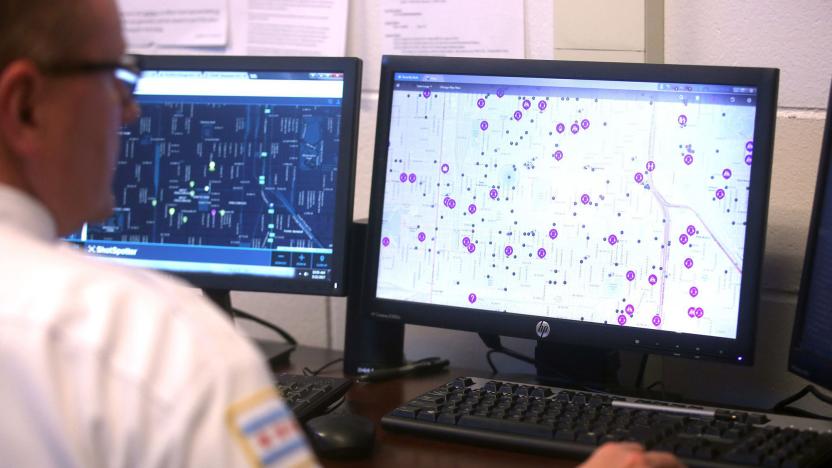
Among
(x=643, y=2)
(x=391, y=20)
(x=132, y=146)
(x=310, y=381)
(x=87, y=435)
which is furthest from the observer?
(x=391, y=20)

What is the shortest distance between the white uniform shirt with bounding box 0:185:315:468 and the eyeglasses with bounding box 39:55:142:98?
17 cm

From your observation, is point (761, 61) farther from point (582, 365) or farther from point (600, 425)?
point (600, 425)

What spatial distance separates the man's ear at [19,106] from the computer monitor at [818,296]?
3.01ft

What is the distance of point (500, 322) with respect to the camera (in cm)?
145

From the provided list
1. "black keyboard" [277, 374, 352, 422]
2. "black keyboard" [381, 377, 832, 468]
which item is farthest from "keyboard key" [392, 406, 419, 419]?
"black keyboard" [277, 374, 352, 422]

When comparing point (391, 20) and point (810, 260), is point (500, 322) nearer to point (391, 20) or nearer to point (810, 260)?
point (810, 260)

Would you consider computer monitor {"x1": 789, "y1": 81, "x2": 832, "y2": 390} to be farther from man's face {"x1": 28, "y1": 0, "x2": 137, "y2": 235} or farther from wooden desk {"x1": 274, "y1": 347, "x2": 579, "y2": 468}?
man's face {"x1": 28, "y1": 0, "x2": 137, "y2": 235}

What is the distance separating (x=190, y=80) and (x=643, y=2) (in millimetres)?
676

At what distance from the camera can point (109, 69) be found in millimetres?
809

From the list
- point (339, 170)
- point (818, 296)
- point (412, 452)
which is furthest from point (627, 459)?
point (339, 170)

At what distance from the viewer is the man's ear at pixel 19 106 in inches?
29.6

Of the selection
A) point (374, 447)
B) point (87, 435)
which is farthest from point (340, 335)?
point (87, 435)

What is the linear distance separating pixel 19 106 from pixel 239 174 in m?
0.83

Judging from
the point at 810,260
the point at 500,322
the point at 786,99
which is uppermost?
the point at 786,99
